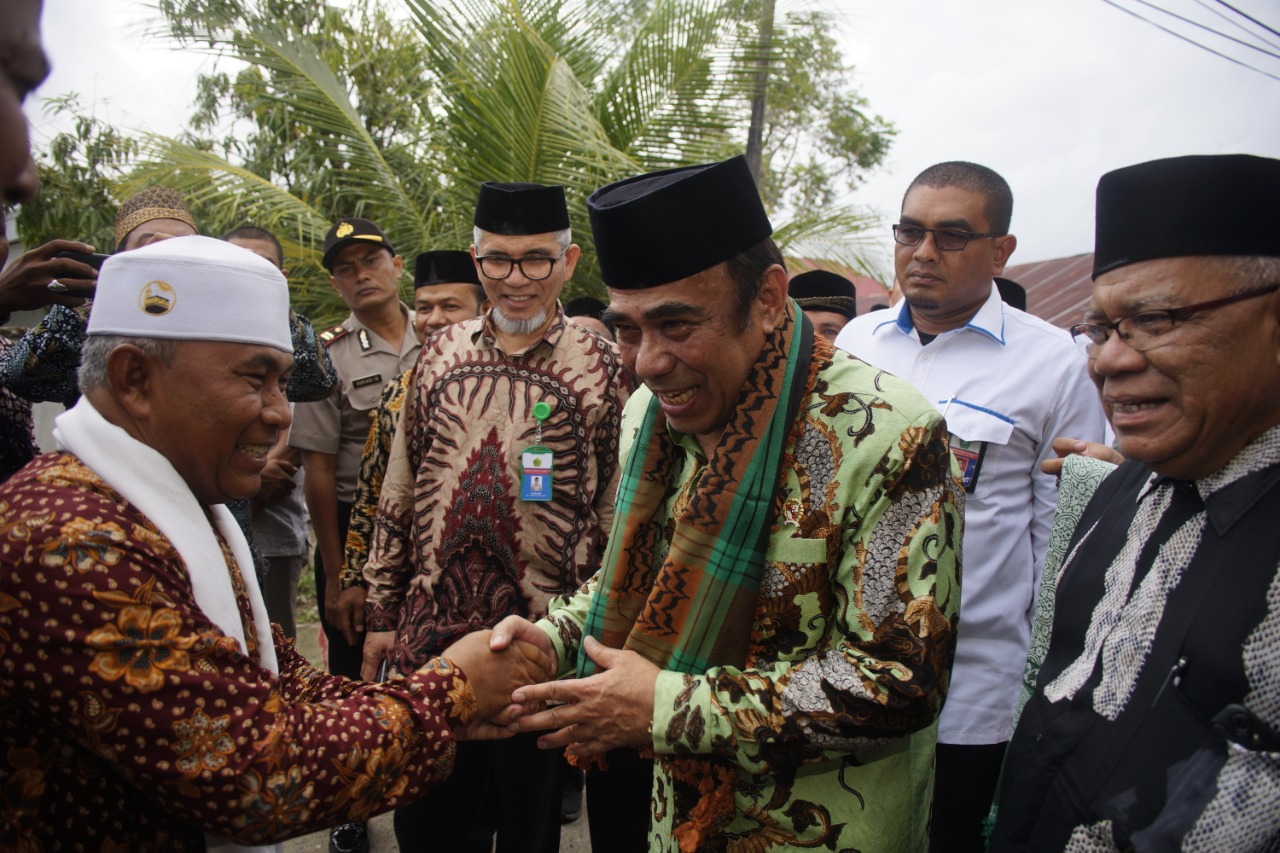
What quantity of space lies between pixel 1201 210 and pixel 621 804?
238 cm

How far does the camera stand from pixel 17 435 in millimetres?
2920

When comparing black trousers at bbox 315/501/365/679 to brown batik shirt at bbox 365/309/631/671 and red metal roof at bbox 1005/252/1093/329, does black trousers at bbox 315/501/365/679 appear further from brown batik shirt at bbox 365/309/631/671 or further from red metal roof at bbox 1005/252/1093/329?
red metal roof at bbox 1005/252/1093/329

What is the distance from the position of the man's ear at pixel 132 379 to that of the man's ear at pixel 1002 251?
8.92ft

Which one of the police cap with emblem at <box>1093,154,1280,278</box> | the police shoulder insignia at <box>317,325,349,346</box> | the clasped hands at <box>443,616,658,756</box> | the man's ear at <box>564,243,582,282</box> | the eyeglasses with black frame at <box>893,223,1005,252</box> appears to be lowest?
the clasped hands at <box>443,616,658,756</box>

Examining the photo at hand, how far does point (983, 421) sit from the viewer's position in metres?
2.83

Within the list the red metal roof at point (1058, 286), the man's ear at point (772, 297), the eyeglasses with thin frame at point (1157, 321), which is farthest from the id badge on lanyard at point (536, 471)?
the red metal roof at point (1058, 286)

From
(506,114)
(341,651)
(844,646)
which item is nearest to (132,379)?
(844,646)

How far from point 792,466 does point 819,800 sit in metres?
0.71

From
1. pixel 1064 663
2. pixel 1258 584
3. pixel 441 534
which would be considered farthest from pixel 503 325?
pixel 1258 584

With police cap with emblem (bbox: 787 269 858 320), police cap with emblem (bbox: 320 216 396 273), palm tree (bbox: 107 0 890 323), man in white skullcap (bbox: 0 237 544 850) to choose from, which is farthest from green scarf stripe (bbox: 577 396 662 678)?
palm tree (bbox: 107 0 890 323)

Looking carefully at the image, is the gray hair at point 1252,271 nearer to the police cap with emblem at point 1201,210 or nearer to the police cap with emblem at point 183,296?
the police cap with emblem at point 1201,210

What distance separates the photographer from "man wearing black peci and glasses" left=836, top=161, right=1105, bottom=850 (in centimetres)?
275

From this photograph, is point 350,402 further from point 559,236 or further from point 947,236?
point 947,236

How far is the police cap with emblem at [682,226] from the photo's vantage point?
6.07 ft
